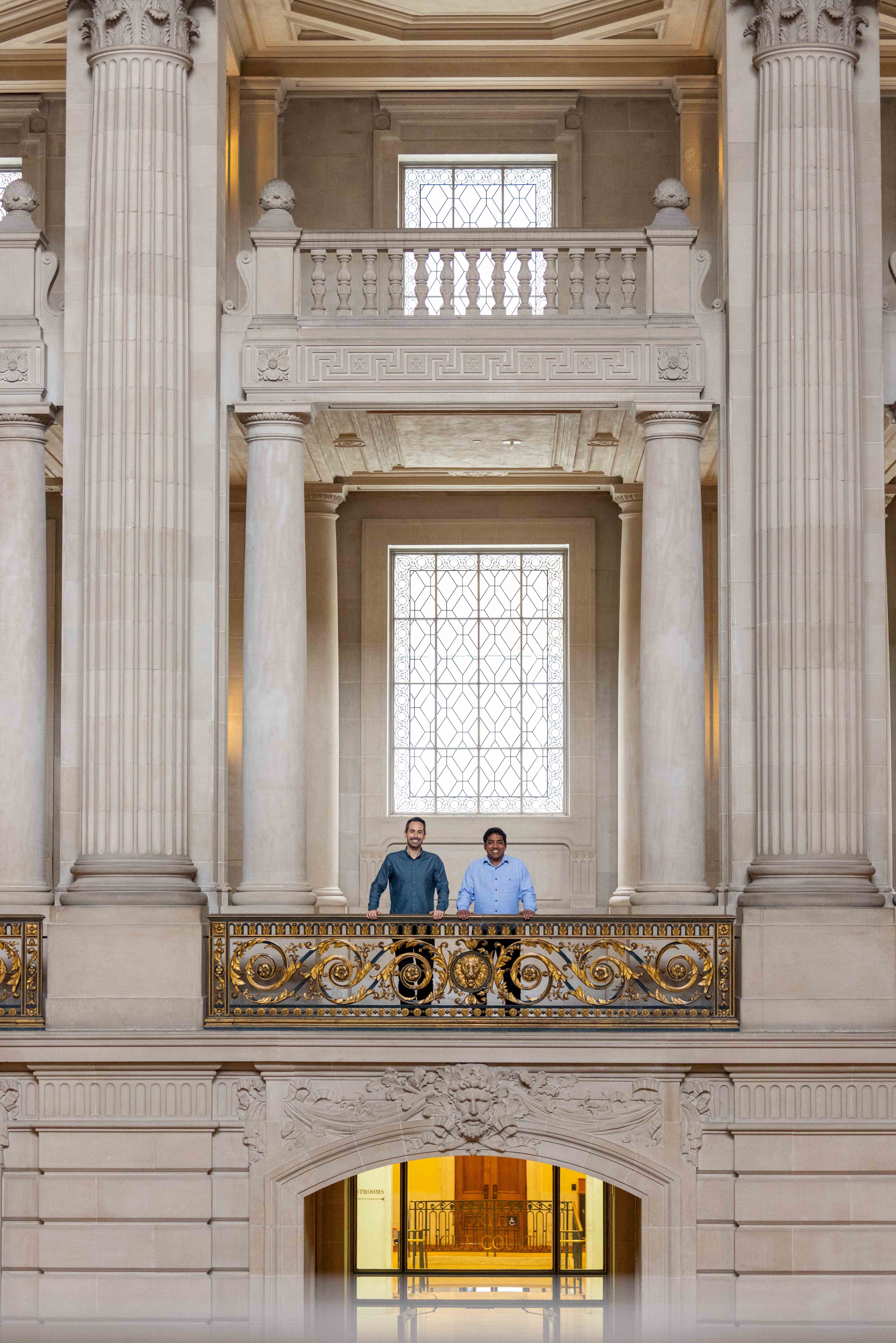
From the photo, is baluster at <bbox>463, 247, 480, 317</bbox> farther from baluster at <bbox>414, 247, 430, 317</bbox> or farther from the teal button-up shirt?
the teal button-up shirt

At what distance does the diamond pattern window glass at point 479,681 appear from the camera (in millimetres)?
18750

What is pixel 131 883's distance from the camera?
12.6 metres

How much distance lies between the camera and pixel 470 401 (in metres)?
13.9

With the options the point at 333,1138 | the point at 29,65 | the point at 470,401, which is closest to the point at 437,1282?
the point at 333,1138

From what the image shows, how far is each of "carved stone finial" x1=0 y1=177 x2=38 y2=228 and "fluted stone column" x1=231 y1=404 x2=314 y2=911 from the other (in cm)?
250

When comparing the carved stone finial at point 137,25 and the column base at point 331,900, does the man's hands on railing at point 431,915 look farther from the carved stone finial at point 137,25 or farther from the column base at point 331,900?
the carved stone finial at point 137,25

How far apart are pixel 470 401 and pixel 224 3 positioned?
12.9 ft

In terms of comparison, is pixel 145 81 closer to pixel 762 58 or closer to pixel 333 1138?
pixel 762 58

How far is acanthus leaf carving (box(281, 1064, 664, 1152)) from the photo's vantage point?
1194cm

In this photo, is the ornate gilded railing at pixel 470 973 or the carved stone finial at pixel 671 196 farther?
the carved stone finial at pixel 671 196

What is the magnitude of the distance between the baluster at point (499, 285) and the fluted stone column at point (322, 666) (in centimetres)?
417

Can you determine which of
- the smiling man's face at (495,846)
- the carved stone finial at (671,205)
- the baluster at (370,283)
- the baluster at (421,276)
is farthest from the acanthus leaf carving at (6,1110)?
the carved stone finial at (671,205)

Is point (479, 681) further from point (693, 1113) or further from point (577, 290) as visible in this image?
point (693, 1113)

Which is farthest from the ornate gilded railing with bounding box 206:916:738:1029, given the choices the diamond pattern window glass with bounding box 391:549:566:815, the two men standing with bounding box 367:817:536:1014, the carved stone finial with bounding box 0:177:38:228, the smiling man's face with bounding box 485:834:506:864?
the diamond pattern window glass with bounding box 391:549:566:815
